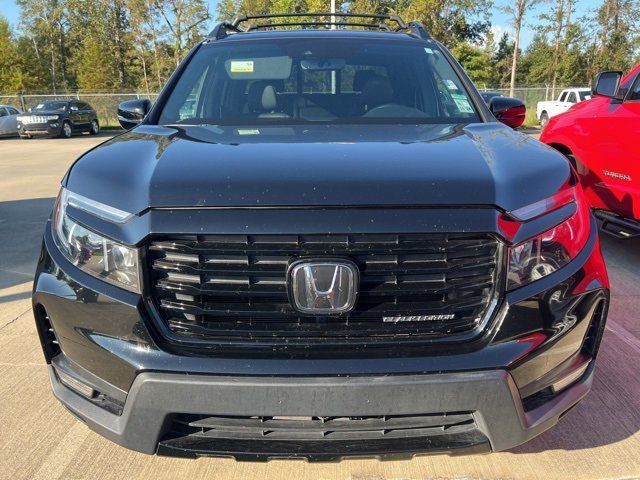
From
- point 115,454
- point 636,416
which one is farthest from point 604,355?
point 115,454

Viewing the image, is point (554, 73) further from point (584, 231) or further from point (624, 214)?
point (584, 231)

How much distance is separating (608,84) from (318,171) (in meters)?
3.97

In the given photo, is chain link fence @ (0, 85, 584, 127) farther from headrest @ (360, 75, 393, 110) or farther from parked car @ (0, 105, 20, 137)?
headrest @ (360, 75, 393, 110)

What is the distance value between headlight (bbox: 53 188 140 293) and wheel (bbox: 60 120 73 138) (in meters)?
23.5

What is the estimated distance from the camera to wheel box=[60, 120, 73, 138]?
22.9 metres

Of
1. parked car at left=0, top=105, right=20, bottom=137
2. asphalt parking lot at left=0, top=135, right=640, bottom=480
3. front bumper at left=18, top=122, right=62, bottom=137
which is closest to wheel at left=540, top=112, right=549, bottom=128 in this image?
front bumper at left=18, top=122, right=62, bottom=137

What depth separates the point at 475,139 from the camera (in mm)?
2270

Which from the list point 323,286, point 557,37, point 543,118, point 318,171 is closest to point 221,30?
point 318,171

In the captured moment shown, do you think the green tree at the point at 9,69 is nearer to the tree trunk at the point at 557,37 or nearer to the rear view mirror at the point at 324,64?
the tree trunk at the point at 557,37

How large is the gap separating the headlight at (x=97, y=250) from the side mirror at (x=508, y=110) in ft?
7.28

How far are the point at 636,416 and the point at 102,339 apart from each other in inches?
95.0

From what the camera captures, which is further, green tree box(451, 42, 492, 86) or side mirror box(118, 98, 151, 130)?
green tree box(451, 42, 492, 86)

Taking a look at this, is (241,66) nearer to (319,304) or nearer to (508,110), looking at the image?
(508,110)

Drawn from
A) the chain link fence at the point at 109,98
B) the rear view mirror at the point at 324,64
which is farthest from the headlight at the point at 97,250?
the chain link fence at the point at 109,98
